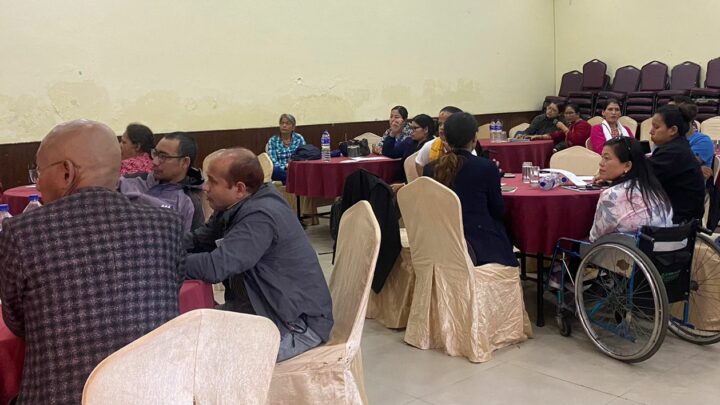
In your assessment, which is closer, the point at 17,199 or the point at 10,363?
the point at 10,363

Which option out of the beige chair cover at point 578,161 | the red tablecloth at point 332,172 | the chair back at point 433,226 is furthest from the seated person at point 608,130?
the chair back at point 433,226

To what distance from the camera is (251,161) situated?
2225 millimetres

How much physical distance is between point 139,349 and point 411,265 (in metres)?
2.72

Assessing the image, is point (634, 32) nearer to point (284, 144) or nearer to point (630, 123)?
point (630, 123)

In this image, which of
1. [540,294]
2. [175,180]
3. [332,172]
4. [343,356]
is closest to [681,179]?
[540,294]

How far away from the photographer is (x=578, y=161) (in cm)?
490

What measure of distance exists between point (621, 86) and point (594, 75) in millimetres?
558

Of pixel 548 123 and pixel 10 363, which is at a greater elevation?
pixel 548 123

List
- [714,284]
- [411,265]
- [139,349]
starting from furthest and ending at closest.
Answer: [411,265] → [714,284] → [139,349]

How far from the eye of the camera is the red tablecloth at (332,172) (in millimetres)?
6102

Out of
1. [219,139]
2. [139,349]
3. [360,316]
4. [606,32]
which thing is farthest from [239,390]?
[606,32]

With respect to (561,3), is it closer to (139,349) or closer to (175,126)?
(175,126)

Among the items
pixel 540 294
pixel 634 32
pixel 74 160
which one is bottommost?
pixel 540 294

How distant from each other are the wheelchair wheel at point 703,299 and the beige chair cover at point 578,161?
4.65ft
